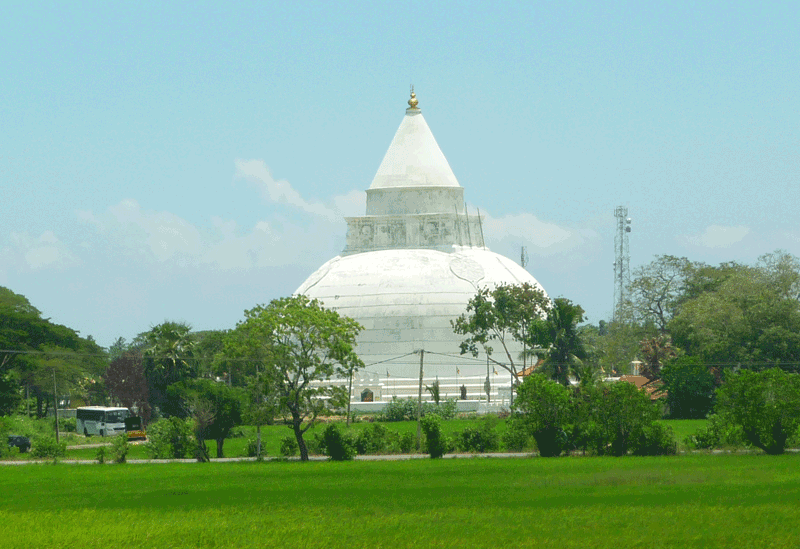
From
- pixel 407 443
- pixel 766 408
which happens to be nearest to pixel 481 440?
pixel 407 443

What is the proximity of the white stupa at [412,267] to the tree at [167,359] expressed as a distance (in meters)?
8.33

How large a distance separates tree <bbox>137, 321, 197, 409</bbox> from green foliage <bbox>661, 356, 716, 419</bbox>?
21.4 m

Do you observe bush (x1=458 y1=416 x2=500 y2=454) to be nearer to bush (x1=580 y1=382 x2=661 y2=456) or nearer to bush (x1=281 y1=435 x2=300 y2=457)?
bush (x1=580 y1=382 x2=661 y2=456)

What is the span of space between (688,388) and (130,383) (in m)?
27.8

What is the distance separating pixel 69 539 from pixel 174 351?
36.7 meters

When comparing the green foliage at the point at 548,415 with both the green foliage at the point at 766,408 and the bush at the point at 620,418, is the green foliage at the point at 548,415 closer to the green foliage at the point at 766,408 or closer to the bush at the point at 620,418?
the bush at the point at 620,418

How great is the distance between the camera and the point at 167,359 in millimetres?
51281

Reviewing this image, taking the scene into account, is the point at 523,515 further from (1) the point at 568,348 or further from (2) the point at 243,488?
(1) the point at 568,348

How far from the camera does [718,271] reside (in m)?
70.2

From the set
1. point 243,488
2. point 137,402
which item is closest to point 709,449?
point 243,488

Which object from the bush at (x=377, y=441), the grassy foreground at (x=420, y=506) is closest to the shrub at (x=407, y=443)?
the bush at (x=377, y=441)

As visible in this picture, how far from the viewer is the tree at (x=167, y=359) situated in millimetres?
51188

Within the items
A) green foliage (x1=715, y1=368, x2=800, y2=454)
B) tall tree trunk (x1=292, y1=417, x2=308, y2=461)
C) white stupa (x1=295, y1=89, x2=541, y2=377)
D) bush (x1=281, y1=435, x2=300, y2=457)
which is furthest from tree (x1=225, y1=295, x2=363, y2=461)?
white stupa (x1=295, y1=89, x2=541, y2=377)

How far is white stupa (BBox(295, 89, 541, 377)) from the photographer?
183 ft
